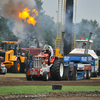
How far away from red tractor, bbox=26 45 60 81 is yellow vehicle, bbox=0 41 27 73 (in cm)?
871

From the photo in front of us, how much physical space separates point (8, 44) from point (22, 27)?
2.76m

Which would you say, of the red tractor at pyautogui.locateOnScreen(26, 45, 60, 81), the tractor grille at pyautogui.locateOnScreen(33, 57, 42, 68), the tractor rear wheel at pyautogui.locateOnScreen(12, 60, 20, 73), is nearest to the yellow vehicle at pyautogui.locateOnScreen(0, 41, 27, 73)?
the tractor rear wheel at pyautogui.locateOnScreen(12, 60, 20, 73)

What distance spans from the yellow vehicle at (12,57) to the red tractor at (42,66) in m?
8.71

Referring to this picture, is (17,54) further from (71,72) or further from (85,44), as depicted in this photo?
(71,72)

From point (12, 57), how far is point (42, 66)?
10152 mm

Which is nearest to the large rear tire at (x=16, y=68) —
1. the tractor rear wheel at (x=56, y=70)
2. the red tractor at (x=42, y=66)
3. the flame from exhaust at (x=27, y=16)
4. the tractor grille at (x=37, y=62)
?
the flame from exhaust at (x=27, y=16)

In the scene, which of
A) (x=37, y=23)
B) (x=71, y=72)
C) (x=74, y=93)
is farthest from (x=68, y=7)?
(x=74, y=93)

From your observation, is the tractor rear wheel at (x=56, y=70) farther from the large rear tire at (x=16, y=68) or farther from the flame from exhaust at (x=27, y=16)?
the large rear tire at (x=16, y=68)

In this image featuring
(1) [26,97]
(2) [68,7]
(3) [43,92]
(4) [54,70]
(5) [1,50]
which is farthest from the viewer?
(5) [1,50]

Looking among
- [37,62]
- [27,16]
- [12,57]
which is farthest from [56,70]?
[12,57]

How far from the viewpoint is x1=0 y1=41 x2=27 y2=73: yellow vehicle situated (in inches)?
1262

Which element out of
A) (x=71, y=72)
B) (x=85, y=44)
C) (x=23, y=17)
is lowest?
(x=71, y=72)

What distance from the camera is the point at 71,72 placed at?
80.4ft

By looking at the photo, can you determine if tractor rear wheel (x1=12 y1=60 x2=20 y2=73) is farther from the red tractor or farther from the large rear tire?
the red tractor
